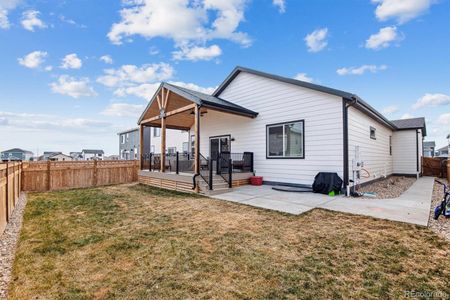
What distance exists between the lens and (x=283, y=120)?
9.26 m

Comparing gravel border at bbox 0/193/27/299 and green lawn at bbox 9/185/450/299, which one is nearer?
green lawn at bbox 9/185/450/299

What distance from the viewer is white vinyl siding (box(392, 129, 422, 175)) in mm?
14094

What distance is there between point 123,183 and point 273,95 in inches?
343

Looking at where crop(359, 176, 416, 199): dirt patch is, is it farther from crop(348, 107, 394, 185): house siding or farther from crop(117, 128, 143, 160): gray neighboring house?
crop(117, 128, 143, 160): gray neighboring house

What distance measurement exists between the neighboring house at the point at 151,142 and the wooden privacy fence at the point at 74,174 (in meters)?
7.21

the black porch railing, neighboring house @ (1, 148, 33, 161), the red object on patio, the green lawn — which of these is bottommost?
the green lawn

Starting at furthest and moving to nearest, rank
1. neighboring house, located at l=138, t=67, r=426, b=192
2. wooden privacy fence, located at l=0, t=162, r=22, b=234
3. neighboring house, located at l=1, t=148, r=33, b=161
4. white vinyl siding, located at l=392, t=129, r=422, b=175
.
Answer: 1. neighboring house, located at l=1, t=148, r=33, b=161
2. white vinyl siding, located at l=392, t=129, r=422, b=175
3. neighboring house, located at l=138, t=67, r=426, b=192
4. wooden privacy fence, located at l=0, t=162, r=22, b=234

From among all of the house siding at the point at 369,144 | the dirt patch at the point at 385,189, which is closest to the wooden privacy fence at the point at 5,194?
the house siding at the point at 369,144

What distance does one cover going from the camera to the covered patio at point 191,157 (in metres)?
8.21

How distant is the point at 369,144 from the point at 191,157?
27.3 feet

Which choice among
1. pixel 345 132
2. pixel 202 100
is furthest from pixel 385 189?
pixel 202 100

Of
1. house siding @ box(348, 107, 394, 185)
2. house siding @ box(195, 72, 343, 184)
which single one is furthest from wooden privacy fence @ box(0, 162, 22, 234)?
house siding @ box(348, 107, 394, 185)

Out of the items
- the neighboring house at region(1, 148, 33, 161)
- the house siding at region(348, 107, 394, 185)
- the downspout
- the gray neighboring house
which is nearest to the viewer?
the downspout

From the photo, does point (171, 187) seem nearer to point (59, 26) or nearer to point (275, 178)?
point (275, 178)
